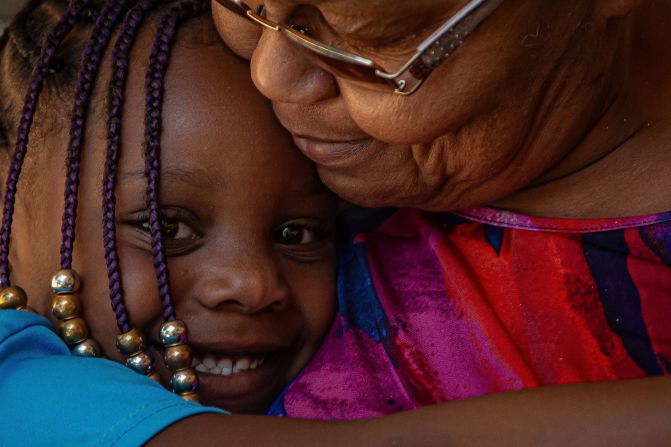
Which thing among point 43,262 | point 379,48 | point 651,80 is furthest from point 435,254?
point 43,262

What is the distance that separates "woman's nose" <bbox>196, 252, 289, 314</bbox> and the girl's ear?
67 centimetres

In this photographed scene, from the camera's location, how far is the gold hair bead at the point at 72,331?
4.84 feet

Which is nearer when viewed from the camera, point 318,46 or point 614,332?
point 318,46

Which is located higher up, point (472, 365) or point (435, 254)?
point (435, 254)

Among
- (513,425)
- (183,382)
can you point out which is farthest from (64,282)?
(513,425)

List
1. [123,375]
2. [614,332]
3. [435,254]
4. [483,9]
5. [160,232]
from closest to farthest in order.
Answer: [483,9]
[123,375]
[614,332]
[160,232]
[435,254]

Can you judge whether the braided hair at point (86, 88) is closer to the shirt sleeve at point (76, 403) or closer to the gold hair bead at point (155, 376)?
the gold hair bead at point (155, 376)

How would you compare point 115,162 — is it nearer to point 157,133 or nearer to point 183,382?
point 157,133

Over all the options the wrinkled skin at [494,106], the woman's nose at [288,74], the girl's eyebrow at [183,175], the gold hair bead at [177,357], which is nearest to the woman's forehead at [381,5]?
the wrinkled skin at [494,106]

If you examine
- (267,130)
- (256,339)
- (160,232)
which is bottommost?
(256,339)

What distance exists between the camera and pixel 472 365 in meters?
1.47

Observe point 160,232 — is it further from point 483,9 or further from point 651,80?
point 651,80

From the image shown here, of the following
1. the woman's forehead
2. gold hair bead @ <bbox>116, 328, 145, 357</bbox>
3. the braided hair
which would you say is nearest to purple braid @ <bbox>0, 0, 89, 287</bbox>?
the braided hair

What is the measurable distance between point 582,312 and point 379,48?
538mm
